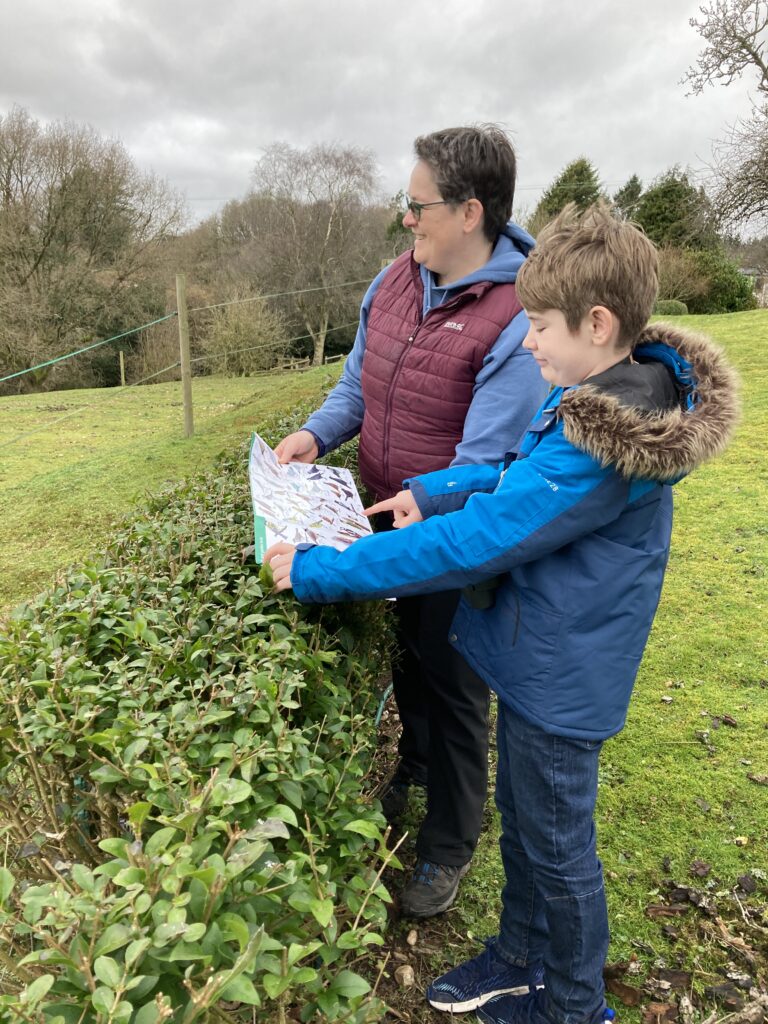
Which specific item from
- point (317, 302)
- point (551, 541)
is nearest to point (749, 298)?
point (317, 302)

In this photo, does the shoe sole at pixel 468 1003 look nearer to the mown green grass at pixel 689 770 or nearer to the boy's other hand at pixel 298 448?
the mown green grass at pixel 689 770

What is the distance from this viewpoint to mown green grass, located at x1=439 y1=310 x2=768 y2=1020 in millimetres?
2500

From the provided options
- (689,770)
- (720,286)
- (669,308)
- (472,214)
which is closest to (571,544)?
(472,214)

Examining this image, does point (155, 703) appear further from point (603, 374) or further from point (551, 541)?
point (603, 374)

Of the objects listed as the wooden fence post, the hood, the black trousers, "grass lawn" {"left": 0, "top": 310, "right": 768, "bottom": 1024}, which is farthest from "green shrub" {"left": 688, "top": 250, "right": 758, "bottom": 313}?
the black trousers

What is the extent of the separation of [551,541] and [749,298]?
28772 mm

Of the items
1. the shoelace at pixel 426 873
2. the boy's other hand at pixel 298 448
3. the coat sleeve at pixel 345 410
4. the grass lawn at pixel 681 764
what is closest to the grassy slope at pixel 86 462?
the grass lawn at pixel 681 764

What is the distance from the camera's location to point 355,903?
131cm

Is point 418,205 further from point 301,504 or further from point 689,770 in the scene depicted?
point 689,770

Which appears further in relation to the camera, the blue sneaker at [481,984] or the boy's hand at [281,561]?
the blue sneaker at [481,984]

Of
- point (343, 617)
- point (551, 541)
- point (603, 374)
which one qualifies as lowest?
point (343, 617)

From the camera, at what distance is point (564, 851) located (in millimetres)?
1867

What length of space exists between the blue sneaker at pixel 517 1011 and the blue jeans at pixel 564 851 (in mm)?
82

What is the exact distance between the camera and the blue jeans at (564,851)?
1.83m
